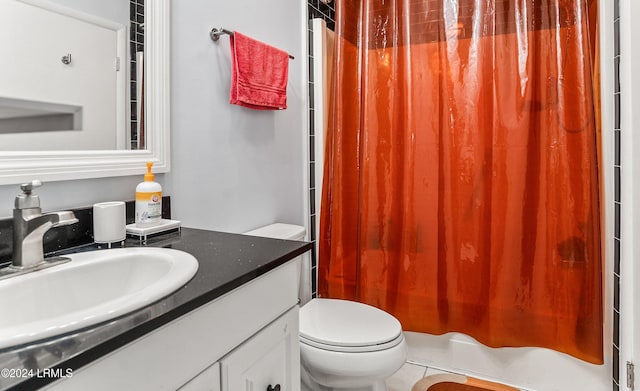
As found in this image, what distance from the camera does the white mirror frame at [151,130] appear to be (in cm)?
103

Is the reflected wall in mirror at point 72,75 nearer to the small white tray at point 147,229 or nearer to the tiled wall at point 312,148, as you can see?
the small white tray at point 147,229

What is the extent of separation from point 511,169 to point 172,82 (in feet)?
4.83

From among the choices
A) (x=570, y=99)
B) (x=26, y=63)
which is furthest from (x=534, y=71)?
(x=26, y=63)

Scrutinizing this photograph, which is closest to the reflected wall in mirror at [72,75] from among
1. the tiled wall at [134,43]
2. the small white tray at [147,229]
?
the tiled wall at [134,43]

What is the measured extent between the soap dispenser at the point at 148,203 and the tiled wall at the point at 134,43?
0.49 feet

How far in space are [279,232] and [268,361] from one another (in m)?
0.83

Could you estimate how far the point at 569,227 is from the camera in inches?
66.0

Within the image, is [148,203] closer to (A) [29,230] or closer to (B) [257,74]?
(A) [29,230]

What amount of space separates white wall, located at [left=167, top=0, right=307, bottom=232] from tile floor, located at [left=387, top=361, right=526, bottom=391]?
0.94m

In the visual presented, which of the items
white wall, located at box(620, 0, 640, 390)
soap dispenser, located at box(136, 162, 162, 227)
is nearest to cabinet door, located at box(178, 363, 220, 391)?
soap dispenser, located at box(136, 162, 162, 227)

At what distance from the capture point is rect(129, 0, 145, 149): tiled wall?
3.85 feet

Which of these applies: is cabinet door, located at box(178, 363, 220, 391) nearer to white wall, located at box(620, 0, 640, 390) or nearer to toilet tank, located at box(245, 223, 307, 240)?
toilet tank, located at box(245, 223, 307, 240)

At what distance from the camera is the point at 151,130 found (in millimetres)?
1229

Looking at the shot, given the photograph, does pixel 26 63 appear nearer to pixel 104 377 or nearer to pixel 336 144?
pixel 104 377
